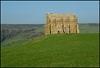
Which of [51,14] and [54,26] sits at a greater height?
[51,14]

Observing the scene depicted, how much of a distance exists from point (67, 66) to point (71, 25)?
5896cm

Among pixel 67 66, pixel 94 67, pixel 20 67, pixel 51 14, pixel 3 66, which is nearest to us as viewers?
pixel 94 67

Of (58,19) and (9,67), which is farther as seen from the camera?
(58,19)

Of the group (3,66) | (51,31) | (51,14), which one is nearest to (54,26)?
(51,31)

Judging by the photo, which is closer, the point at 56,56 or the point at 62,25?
the point at 56,56

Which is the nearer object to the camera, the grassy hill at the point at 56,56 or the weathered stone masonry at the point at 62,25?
the grassy hill at the point at 56,56

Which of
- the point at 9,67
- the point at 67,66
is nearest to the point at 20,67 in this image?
the point at 9,67

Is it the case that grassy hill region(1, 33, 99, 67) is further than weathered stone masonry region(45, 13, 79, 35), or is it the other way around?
weathered stone masonry region(45, 13, 79, 35)

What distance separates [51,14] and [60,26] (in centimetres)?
981

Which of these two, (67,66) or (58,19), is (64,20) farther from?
(67,66)

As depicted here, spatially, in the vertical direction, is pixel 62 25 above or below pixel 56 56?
below

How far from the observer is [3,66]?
25953 mm

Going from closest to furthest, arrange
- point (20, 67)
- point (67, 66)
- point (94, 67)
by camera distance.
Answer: point (94, 67)
point (67, 66)
point (20, 67)

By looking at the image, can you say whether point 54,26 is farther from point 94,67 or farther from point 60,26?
point 94,67
